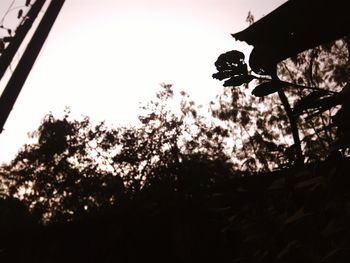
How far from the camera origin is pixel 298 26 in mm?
1732

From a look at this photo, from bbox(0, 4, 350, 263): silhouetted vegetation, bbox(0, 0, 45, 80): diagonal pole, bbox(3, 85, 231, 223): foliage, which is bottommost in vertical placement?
bbox(0, 4, 350, 263): silhouetted vegetation

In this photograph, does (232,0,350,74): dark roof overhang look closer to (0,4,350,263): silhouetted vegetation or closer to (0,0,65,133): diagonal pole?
(0,4,350,263): silhouetted vegetation

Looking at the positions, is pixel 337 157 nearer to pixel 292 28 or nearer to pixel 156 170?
pixel 292 28

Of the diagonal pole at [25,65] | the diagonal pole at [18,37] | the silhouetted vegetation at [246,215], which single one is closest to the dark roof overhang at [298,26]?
the silhouetted vegetation at [246,215]

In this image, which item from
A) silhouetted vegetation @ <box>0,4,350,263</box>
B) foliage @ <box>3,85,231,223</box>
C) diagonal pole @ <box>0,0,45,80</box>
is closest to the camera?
silhouetted vegetation @ <box>0,4,350,263</box>

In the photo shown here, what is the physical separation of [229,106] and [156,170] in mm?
9563

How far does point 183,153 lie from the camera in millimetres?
31828

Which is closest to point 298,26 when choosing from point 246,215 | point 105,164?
point 246,215

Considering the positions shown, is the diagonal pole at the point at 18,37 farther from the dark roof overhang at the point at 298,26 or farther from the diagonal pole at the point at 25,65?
the dark roof overhang at the point at 298,26

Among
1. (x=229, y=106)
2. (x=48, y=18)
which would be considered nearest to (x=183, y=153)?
(x=229, y=106)

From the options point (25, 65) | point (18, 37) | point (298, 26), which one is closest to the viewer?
point (298, 26)

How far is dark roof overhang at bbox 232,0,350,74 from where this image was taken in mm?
1629

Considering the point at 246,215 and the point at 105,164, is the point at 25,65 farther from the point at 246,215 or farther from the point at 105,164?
the point at 105,164

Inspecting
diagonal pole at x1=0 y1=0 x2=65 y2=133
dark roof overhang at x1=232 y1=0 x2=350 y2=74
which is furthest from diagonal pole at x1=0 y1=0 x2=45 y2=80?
dark roof overhang at x1=232 y1=0 x2=350 y2=74
